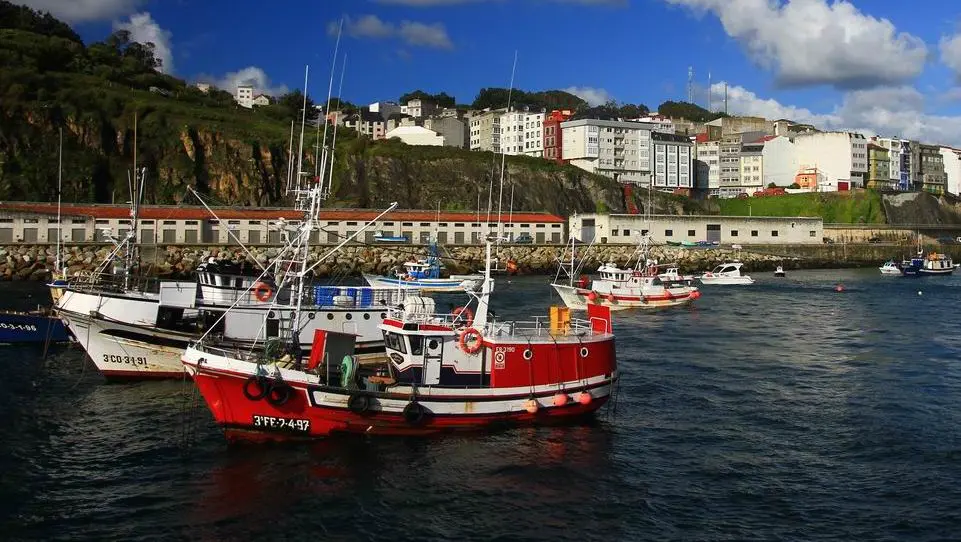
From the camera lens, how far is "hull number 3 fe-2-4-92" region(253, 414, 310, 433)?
22.3 meters

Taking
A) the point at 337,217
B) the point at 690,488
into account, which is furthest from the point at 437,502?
the point at 337,217

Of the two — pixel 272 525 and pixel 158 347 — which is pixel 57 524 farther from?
pixel 158 347

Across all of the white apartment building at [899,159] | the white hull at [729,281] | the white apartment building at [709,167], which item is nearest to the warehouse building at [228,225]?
the white hull at [729,281]

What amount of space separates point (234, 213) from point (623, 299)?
55.0 m

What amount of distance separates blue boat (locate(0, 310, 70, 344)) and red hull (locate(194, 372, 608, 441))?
21.2m

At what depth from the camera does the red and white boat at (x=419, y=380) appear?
22.1m

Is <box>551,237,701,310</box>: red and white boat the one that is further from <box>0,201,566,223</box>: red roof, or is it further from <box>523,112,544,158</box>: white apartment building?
<box>523,112,544,158</box>: white apartment building

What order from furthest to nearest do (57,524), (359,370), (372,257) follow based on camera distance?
(372,257)
(359,370)
(57,524)

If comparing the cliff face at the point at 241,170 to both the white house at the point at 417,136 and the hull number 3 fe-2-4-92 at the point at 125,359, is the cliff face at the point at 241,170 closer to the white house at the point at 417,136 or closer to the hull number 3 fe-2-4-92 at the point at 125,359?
the white house at the point at 417,136

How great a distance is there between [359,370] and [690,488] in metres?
11.0

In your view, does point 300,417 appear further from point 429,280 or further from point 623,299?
point 429,280

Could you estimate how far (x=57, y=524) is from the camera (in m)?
17.6

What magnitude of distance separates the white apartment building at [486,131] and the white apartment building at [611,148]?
63.8 ft

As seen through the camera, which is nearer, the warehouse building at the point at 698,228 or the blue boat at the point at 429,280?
the blue boat at the point at 429,280
